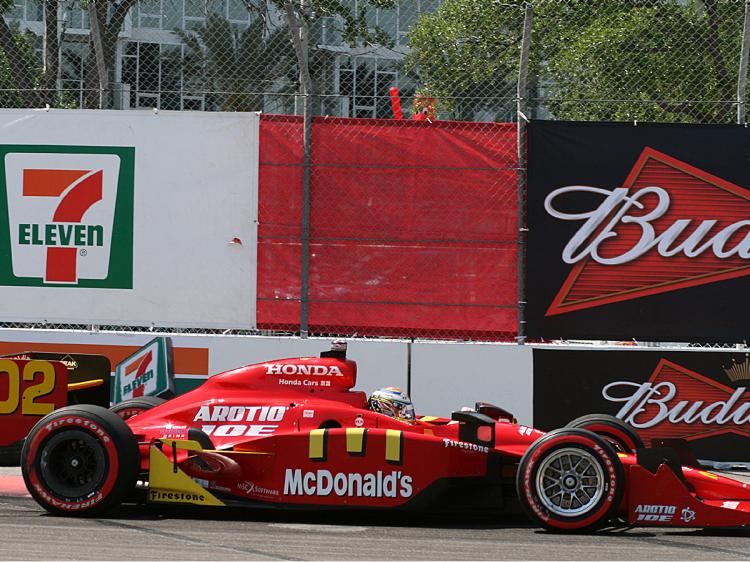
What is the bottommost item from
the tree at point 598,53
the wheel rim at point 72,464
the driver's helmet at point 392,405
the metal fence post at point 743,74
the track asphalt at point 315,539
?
the track asphalt at point 315,539

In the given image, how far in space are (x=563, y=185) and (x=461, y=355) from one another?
1.72 m

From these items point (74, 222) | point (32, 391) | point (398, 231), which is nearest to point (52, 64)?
point (74, 222)

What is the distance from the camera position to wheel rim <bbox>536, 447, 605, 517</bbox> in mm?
7055

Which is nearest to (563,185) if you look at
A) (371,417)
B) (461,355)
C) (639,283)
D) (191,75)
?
(639,283)

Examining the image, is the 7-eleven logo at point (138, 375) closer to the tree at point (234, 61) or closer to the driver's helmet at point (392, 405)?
the driver's helmet at point (392, 405)

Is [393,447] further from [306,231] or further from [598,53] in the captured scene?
[598,53]

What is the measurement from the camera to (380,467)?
7.31 metres

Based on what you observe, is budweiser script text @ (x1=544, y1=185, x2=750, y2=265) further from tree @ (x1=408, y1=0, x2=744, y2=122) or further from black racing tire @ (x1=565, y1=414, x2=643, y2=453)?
black racing tire @ (x1=565, y1=414, x2=643, y2=453)

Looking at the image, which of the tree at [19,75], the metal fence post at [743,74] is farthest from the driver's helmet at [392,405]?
the tree at [19,75]

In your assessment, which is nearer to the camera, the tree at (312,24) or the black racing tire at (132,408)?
the black racing tire at (132,408)

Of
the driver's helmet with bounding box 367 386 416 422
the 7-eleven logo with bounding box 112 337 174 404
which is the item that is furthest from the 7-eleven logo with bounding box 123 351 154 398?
the driver's helmet with bounding box 367 386 416 422

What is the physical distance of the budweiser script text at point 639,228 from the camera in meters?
10.3

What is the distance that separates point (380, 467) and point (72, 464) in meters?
1.89

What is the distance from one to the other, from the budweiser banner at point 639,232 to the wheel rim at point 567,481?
3.38 meters
